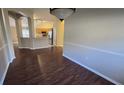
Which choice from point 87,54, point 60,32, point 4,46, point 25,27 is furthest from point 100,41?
point 60,32

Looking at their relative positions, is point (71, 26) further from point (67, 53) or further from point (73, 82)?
point (73, 82)

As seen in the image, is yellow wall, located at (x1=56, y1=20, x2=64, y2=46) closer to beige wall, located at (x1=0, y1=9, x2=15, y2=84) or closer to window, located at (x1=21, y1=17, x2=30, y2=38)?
window, located at (x1=21, y1=17, x2=30, y2=38)

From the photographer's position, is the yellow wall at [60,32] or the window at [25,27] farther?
the yellow wall at [60,32]

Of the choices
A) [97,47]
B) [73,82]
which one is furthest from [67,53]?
[73,82]

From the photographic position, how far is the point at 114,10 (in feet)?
8.95

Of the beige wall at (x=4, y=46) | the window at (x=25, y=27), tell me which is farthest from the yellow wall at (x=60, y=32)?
the beige wall at (x=4, y=46)

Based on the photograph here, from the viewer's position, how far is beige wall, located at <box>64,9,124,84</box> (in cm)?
273

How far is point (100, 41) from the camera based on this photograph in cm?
331

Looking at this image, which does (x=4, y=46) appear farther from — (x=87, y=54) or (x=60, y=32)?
(x=60, y=32)

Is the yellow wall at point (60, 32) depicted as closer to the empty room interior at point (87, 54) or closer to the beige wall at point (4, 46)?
the empty room interior at point (87, 54)

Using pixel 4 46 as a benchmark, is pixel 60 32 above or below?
above

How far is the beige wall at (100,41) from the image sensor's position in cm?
273

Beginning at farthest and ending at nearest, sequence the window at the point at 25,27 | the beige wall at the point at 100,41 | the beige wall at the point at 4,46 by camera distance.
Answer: the window at the point at 25,27 < the beige wall at the point at 4,46 < the beige wall at the point at 100,41
